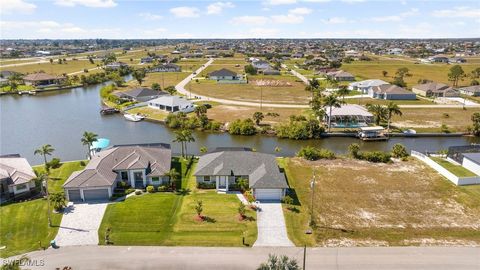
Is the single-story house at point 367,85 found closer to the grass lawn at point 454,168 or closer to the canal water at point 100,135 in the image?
the canal water at point 100,135

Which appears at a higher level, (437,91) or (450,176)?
(437,91)

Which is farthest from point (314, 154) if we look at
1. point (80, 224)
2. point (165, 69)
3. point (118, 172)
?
point (165, 69)

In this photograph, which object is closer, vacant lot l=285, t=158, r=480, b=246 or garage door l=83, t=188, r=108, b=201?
vacant lot l=285, t=158, r=480, b=246

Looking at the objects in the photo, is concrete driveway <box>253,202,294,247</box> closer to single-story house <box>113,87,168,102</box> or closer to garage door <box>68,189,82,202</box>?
garage door <box>68,189,82,202</box>

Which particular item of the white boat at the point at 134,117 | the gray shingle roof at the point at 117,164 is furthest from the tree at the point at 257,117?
the gray shingle roof at the point at 117,164

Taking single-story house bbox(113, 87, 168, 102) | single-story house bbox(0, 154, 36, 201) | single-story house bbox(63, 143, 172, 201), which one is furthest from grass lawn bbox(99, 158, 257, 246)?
single-story house bbox(113, 87, 168, 102)

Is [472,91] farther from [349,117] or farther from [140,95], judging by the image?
[140,95]
